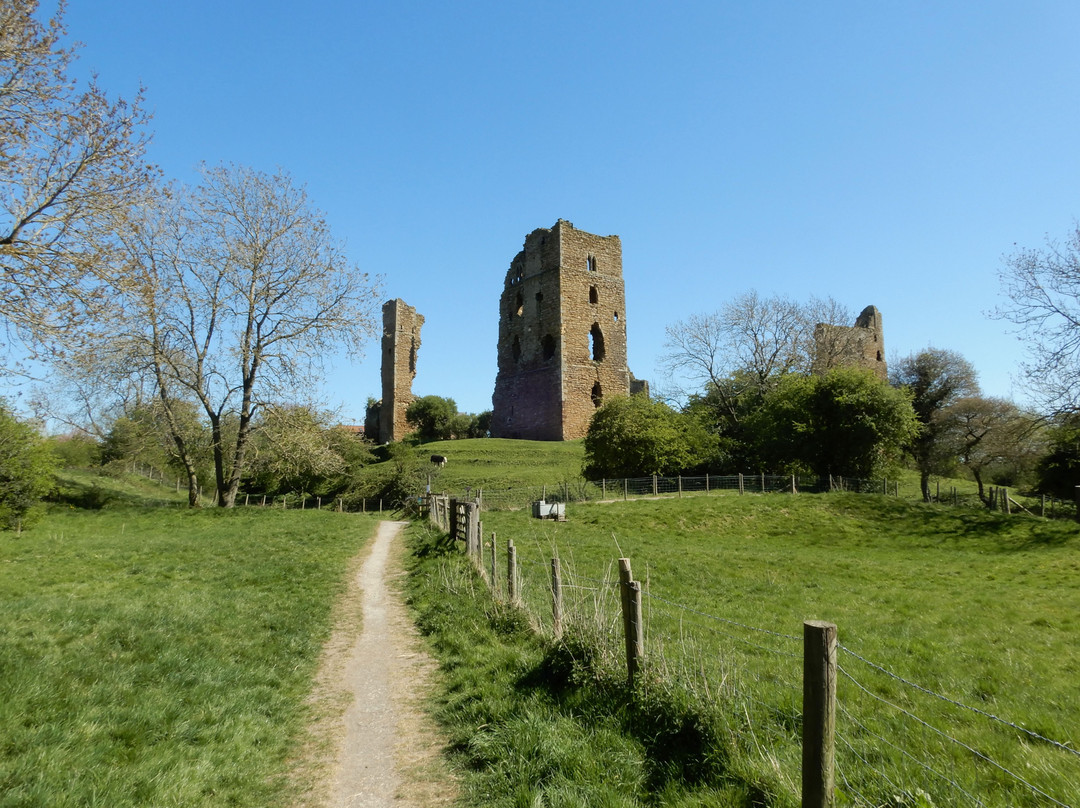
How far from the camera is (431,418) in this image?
53812 mm

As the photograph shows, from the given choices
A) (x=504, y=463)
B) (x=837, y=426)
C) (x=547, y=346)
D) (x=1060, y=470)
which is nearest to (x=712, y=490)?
(x=837, y=426)

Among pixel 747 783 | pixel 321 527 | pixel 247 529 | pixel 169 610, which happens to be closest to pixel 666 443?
pixel 321 527

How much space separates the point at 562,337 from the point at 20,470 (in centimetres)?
3093

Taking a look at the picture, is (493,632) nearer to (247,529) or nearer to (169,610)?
(169,610)

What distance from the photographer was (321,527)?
19.3 metres

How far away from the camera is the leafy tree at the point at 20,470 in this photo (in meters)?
16.0

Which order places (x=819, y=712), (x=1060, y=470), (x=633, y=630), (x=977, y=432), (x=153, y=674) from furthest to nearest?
(x=977, y=432) → (x=1060, y=470) → (x=153, y=674) → (x=633, y=630) → (x=819, y=712)

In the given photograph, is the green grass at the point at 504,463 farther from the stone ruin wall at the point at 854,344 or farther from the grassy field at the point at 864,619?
the stone ruin wall at the point at 854,344

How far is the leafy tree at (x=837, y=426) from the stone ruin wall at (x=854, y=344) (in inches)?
359

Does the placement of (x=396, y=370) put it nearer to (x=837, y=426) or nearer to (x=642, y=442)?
(x=642, y=442)

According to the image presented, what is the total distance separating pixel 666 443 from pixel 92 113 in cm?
2455

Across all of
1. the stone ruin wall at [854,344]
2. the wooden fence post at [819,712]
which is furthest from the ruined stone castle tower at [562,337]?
the wooden fence post at [819,712]

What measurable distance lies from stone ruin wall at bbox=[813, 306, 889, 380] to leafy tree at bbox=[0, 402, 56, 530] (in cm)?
3931

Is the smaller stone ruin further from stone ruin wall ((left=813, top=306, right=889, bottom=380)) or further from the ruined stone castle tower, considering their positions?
stone ruin wall ((left=813, top=306, right=889, bottom=380))
